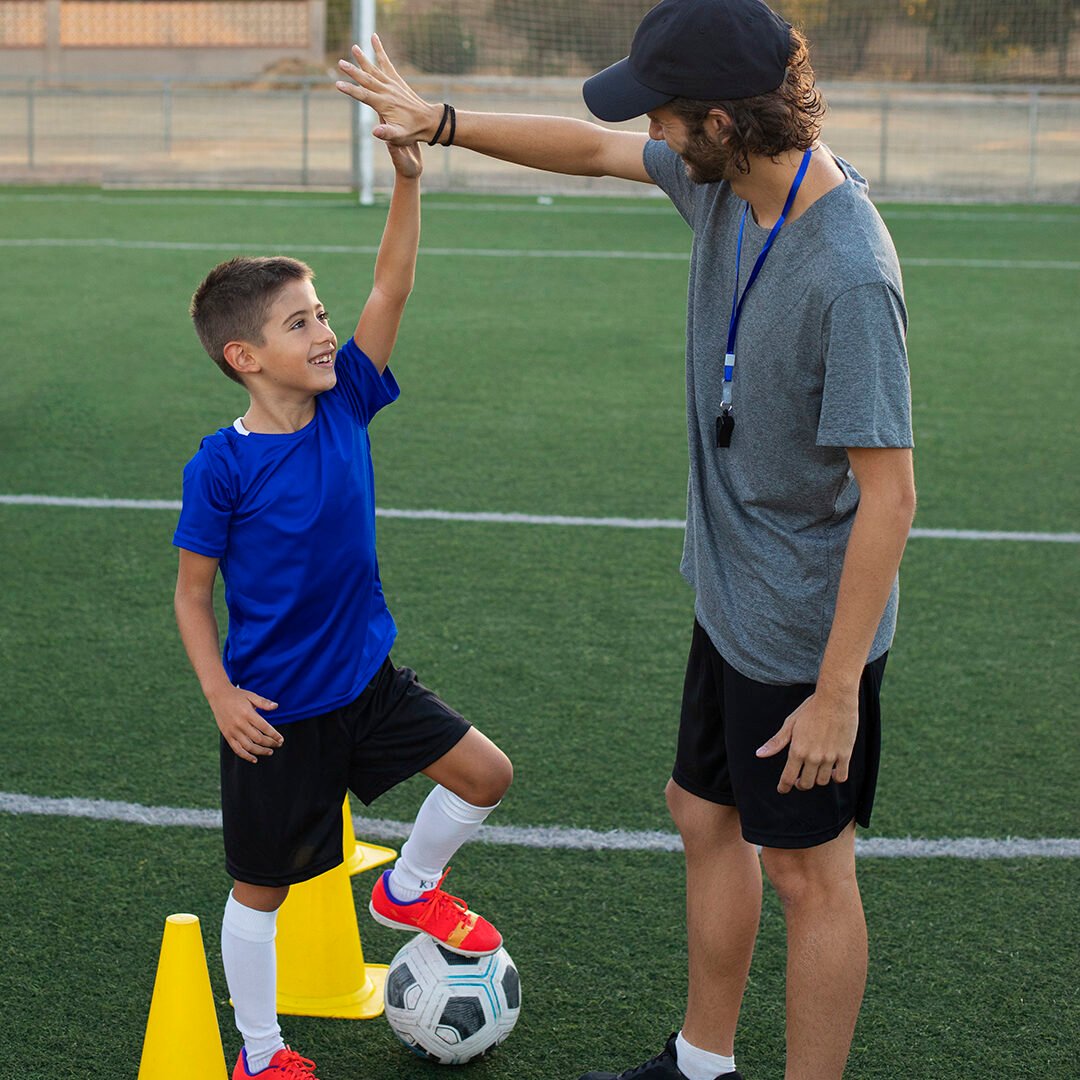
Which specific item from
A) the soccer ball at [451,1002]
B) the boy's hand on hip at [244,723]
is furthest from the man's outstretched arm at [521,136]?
the soccer ball at [451,1002]

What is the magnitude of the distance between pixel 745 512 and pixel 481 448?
5.22 m

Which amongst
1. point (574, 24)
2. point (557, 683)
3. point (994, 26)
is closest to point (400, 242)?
point (557, 683)

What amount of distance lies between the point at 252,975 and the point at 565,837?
122 cm

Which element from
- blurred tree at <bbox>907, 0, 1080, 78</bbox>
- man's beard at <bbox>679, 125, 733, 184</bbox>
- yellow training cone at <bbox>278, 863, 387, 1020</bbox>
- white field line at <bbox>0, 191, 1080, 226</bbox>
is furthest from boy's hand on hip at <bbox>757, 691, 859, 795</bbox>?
blurred tree at <bbox>907, 0, 1080, 78</bbox>

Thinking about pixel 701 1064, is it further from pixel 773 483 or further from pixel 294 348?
pixel 294 348

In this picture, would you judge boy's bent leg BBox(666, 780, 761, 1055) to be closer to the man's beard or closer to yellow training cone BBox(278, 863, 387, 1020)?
yellow training cone BBox(278, 863, 387, 1020)

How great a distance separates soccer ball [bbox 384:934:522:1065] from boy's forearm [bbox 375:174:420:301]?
1.35m

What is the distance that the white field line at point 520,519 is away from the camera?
638 cm

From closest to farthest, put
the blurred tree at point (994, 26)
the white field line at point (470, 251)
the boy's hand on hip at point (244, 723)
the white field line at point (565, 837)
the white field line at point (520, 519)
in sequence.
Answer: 1. the boy's hand on hip at point (244, 723)
2. the white field line at point (565, 837)
3. the white field line at point (520, 519)
4. the white field line at point (470, 251)
5. the blurred tree at point (994, 26)

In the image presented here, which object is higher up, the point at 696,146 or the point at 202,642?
the point at 696,146

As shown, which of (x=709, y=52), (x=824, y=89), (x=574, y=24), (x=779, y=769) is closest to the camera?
(x=709, y=52)

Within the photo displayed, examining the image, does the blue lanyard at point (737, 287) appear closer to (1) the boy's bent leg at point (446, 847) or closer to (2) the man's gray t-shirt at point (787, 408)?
(2) the man's gray t-shirt at point (787, 408)

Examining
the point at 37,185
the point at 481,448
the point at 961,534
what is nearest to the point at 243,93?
the point at 37,185

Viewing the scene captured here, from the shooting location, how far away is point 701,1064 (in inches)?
113
